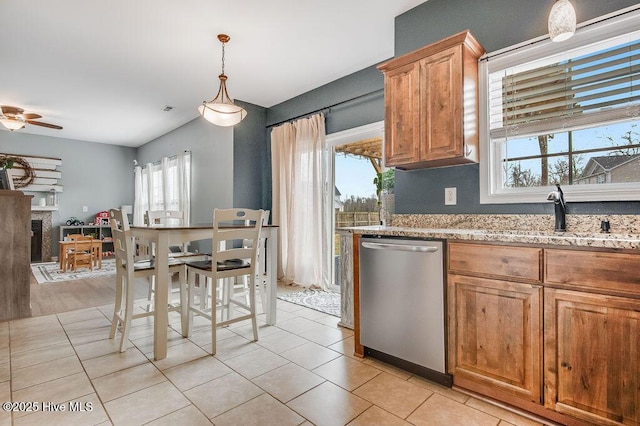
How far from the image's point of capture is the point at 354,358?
229 centimetres

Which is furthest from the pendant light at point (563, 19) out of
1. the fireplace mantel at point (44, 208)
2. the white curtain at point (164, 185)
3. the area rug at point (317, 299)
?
the fireplace mantel at point (44, 208)

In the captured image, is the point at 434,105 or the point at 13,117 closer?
the point at 434,105

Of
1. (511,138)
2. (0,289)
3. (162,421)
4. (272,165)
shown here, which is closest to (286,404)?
(162,421)

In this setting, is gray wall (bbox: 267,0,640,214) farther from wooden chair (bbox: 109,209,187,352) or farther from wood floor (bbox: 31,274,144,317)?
wood floor (bbox: 31,274,144,317)

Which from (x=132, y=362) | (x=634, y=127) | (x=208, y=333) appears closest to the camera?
(x=634, y=127)

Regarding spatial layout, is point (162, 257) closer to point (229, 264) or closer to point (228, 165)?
point (229, 264)

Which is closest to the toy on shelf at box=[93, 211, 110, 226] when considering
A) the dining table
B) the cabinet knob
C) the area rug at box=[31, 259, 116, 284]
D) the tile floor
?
the area rug at box=[31, 259, 116, 284]

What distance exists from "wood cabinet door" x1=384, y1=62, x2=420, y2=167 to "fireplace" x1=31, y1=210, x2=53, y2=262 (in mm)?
7767

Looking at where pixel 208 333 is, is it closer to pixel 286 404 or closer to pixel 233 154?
pixel 286 404

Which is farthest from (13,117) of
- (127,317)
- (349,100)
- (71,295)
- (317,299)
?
(317,299)

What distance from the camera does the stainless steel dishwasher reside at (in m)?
1.89

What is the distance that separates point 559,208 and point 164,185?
6556 millimetres

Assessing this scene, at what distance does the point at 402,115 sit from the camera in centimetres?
247

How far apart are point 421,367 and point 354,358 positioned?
0.49m
